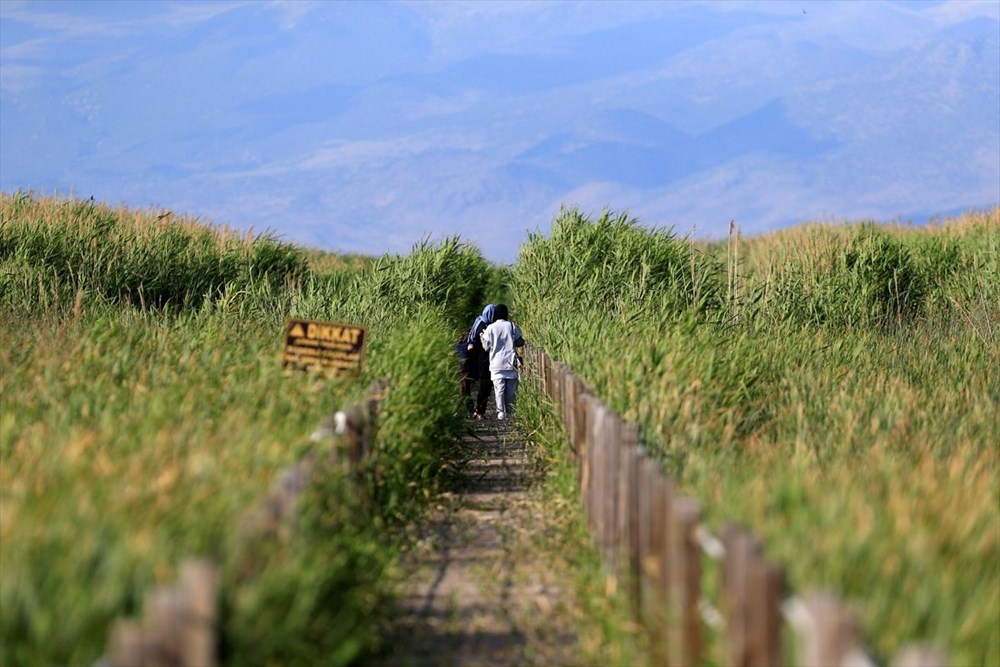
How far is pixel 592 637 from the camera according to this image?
5582 millimetres

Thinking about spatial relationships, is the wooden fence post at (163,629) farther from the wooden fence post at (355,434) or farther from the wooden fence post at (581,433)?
the wooden fence post at (581,433)

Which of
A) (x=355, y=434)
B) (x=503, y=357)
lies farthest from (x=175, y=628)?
(x=503, y=357)

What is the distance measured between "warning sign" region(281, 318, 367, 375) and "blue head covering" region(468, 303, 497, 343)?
593 centimetres

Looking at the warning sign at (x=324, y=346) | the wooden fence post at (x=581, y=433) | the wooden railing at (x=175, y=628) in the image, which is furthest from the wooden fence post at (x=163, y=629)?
the warning sign at (x=324, y=346)

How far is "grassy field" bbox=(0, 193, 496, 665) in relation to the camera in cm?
402

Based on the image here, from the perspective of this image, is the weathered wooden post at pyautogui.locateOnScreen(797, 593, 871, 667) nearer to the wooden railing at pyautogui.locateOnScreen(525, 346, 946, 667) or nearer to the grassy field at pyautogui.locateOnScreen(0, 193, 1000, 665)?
the wooden railing at pyautogui.locateOnScreen(525, 346, 946, 667)

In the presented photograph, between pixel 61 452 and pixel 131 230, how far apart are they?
51.3 ft

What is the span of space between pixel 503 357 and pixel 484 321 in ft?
3.20

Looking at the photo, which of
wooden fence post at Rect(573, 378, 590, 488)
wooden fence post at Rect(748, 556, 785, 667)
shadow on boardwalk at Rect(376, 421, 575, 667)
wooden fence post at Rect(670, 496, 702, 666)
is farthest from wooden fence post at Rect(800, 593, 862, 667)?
wooden fence post at Rect(573, 378, 590, 488)

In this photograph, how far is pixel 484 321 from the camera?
51.4ft

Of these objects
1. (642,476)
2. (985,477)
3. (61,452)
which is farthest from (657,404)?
(61,452)

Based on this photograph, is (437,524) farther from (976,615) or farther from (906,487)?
(976,615)

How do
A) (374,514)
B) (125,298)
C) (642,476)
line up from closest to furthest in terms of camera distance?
1. (642,476)
2. (374,514)
3. (125,298)

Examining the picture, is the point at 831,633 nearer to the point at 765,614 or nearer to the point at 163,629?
the point at 765,614
